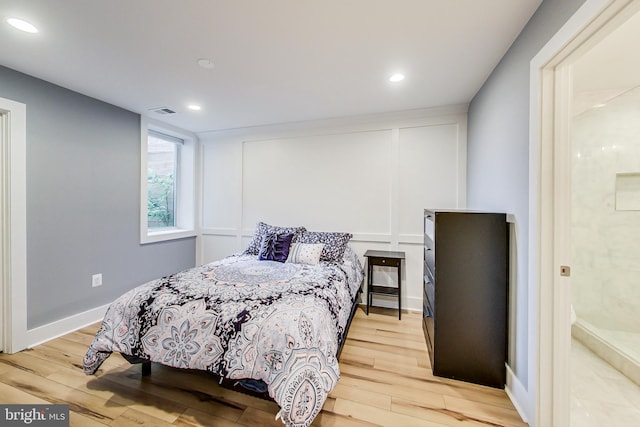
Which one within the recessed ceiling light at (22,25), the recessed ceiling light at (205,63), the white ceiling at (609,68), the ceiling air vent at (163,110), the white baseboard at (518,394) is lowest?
the white baseboard at (518,394)

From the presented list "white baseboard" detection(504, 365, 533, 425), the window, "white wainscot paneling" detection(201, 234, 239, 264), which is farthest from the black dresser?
the window

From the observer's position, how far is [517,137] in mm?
1671

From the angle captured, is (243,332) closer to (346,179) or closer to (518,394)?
(518,394)

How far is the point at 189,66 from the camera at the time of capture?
2074 mm

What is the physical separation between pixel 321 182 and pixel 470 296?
2.16 m

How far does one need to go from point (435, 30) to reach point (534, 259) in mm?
1541

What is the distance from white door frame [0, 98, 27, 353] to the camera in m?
2.13

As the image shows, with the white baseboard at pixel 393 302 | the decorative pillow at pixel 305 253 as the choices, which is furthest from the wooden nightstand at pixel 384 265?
the decorative pillow at pixel 305 253

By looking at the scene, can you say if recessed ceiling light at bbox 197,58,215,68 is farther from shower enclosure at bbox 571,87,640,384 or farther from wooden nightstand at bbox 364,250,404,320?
shower enclosure at bbox 571,87,640,384

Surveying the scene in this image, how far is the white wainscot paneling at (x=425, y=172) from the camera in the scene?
295 cm

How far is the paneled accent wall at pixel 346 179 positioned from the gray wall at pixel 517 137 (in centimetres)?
73

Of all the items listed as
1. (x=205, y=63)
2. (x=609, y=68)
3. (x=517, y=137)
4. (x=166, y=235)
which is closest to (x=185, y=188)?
(x=166, y=235)

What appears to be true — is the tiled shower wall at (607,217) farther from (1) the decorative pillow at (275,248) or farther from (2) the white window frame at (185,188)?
(2) the white window frame at (185,188)

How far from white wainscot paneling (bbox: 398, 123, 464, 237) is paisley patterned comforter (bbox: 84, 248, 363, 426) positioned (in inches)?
60.6
